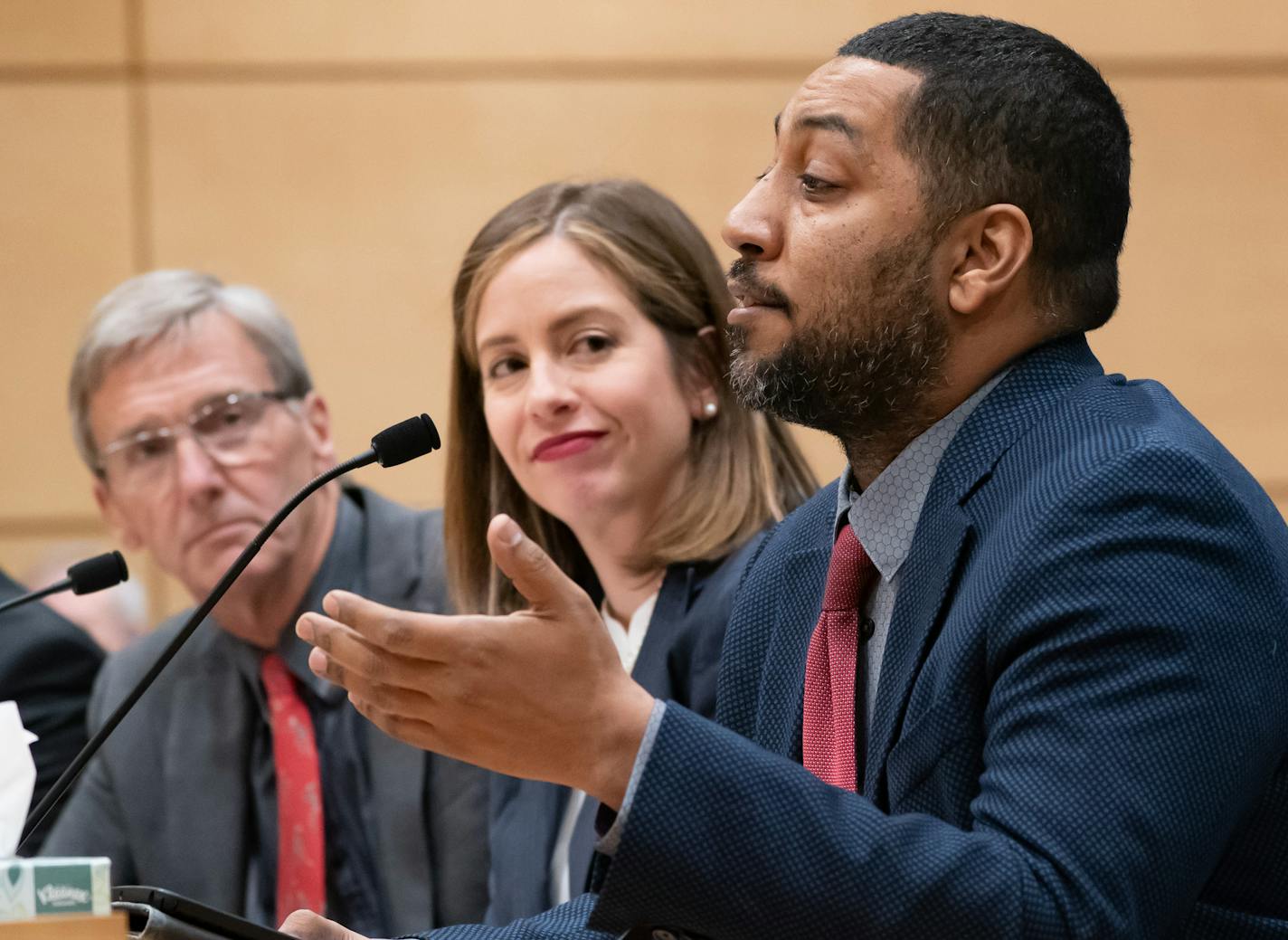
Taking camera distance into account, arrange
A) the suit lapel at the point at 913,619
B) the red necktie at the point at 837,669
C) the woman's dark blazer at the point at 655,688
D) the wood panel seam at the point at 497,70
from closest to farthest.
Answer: the suit lapel at the point at 913,619 → the red necktie at the point at 837,669 → the woman's dark blazer at the point at 655,688 → the wood panel seam at the point at 497,70

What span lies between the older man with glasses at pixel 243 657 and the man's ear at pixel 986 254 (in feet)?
4.41

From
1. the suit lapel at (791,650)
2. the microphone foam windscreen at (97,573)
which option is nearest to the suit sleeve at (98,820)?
the microphone foam windscreen at (97,573)

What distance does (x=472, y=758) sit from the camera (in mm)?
1149

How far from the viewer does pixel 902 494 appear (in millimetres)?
1491

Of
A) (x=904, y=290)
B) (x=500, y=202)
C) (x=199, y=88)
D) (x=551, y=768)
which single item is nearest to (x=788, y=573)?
(x=904, y=290)

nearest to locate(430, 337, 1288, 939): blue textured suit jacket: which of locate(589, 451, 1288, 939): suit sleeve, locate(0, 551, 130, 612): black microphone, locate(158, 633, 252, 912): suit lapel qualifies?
locate(589, 451, 1288, 939): suit sleeve

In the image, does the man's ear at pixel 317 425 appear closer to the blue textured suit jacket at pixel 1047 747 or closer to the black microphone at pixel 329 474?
the black microphone at pixel 329 474

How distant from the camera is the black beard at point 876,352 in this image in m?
1.49

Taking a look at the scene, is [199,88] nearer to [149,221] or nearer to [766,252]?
[149,221]

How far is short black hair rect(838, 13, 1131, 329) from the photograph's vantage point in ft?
4.91

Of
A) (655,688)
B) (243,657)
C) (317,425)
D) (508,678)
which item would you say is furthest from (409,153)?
(508,678)

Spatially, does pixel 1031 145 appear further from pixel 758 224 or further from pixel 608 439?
pixel 608 439

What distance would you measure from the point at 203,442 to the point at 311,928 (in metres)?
1.56

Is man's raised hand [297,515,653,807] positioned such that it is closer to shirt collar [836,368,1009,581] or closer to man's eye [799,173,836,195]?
shirt collar [836,368,1009,581]
